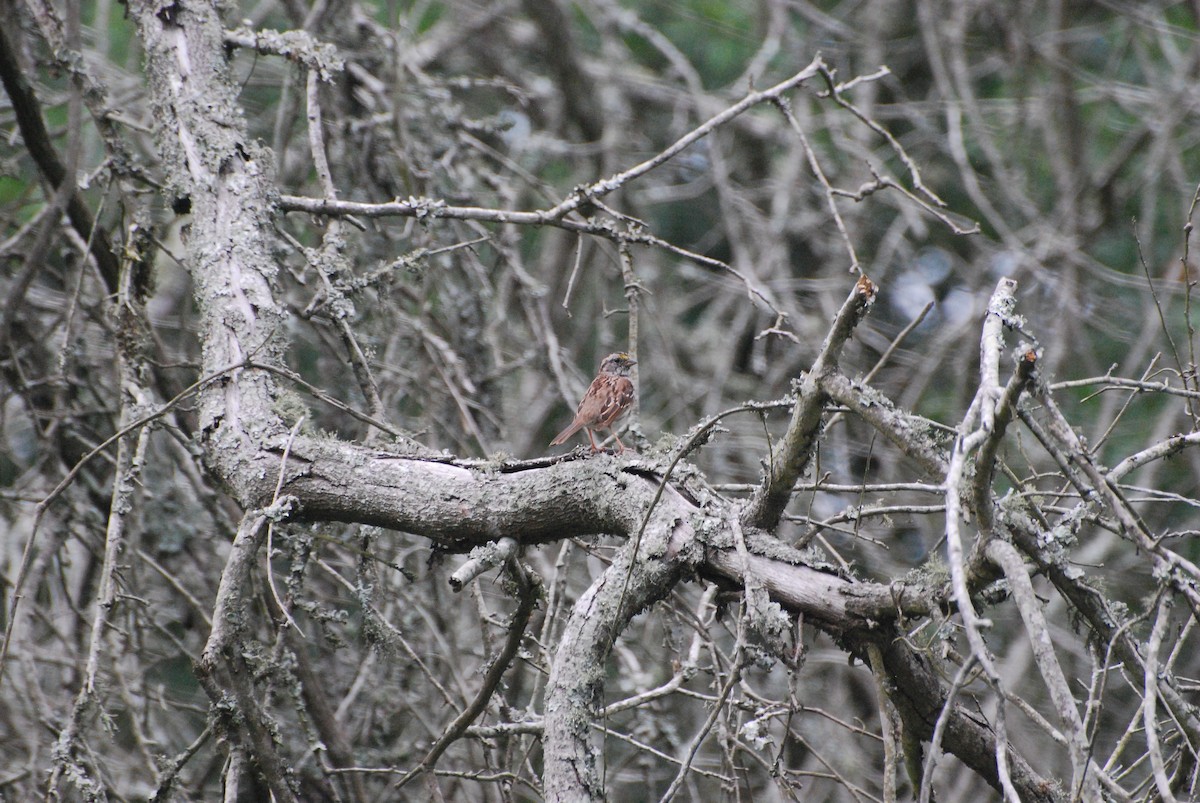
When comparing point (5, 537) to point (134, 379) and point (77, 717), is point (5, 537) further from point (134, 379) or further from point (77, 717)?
point (77, 717)

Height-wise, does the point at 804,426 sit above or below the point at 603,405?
below

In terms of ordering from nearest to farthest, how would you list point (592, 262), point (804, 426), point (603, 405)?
point (804, 426), point (603, 405), point (592, 262)

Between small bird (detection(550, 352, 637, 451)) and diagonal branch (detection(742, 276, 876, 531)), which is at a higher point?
small bird (detection(550, 352, 637, 451))

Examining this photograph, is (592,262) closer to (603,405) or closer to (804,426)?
(603,405)

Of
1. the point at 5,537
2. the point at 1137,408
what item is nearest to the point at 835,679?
the point at 1137,408

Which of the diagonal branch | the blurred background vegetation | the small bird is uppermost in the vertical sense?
the blurred background vegetation

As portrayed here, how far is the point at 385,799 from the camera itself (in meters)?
4.17

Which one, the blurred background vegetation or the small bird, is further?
the blurred background vegetation

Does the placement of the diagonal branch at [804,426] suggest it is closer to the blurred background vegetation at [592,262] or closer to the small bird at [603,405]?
the blurred background vegetation at [592,262]

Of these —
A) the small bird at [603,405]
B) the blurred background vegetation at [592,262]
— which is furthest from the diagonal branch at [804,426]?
the small bird at [603,405]

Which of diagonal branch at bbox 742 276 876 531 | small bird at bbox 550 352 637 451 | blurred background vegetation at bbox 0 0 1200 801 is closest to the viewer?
diagonal branch at bbox 742 276 876 531

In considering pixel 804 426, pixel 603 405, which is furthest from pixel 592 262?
pixel 804 426

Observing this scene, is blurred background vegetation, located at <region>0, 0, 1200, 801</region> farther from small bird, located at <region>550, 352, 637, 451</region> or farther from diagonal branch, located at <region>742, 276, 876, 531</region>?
diagonal branch, located at <region>742, 276, 876, 531</region>

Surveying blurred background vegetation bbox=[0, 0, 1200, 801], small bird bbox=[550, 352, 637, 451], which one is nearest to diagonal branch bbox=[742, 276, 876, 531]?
blurred background vegetation bbox=[0, 0, 1200, 801]
